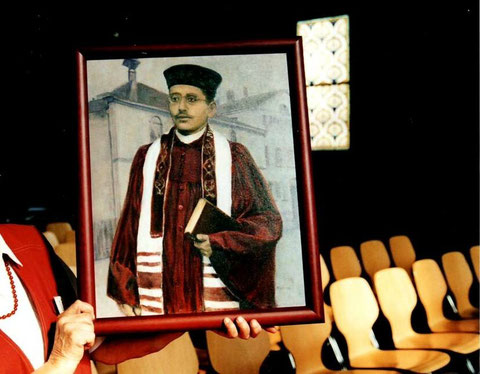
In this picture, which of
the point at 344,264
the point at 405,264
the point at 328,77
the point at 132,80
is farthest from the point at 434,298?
→ the point at 328,77

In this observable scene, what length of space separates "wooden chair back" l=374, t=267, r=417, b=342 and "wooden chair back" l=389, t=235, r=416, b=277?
1.91 m

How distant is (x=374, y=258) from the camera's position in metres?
5.39

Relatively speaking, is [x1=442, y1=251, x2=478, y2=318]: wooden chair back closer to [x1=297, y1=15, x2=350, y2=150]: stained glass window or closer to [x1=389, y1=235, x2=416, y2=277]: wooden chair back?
[x1=389, y1=235, x2=416, y2=277]: wooden chair back

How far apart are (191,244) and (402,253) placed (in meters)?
4.78

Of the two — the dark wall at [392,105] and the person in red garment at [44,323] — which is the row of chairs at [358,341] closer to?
the person in red garment at [44,323]

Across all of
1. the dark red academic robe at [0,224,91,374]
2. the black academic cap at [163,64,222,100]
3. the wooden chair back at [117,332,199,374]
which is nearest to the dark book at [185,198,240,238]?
the black academic cap at [163,64,222,100]

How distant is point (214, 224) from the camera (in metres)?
1.36

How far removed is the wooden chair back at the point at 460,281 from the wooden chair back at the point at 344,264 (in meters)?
0.80

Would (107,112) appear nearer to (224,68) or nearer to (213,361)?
(224,68)

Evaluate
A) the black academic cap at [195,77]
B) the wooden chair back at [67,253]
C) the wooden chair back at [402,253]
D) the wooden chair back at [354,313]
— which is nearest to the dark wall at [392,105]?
the wooden chair back at [402,253]

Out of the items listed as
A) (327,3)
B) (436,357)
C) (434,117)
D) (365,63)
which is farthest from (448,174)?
(436,357)

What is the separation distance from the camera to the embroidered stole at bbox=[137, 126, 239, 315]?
1.33 metres

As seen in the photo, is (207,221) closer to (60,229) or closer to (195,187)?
(195,187)

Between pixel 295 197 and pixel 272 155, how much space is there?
122 mm
